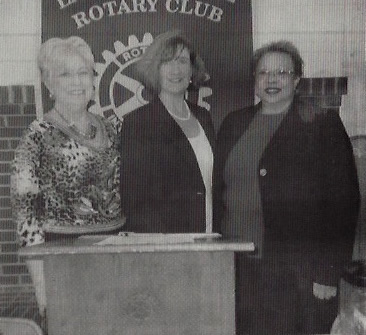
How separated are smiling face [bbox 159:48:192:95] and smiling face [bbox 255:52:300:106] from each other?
27cm

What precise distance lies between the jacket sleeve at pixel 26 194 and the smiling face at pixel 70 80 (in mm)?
247

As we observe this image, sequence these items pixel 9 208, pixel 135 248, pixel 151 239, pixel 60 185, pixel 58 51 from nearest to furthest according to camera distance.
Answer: pixel 135 248 → pixel 151 239 → pixel 60 185 → pixel 58 51 → pixel 9 208

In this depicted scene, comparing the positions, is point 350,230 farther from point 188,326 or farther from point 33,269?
point 33,269

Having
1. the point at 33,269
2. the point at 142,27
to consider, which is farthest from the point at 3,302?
the point at 142,27

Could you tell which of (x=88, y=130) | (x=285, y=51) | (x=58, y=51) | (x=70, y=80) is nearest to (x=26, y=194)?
(x=88, y=130)

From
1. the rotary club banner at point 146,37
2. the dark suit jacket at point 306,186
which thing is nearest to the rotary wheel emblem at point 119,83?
the rotary club banner at point 146,37

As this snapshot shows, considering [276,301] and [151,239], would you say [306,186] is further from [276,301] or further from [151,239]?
[151,239]

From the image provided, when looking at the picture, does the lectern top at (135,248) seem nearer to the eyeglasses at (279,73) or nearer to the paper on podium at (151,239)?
the paper on podium at (151,239)

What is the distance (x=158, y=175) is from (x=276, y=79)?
22.6 inches

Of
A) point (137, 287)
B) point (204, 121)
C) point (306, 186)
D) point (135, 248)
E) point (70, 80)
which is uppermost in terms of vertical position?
point (70, 80)

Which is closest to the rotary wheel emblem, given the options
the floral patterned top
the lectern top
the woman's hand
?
the floral patterned top

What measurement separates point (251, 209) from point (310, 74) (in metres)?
0.57

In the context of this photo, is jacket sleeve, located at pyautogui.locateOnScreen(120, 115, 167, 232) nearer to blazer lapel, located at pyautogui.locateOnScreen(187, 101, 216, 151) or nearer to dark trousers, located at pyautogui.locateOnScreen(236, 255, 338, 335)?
blazer lapel, located at pyautogui.locateOnScreen(187, 101, 216, 151)

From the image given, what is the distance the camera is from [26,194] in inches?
60.2
